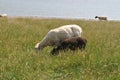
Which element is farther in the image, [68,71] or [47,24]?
[47,24]

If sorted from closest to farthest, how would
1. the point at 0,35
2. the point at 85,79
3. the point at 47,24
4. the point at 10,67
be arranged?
the point at 85,79, the point at 10,67, the point at 0,35, the point at 47,24

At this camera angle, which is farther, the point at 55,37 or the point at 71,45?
the point at 55,37

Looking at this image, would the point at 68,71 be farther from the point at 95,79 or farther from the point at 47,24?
the point at 47,24

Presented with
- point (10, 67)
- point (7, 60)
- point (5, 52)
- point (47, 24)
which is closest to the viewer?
point (10, 67)

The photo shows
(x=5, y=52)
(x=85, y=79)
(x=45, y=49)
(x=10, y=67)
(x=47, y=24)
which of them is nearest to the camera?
(x=85, y=79)

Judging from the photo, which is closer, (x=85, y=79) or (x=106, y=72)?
(x=85, y=79)

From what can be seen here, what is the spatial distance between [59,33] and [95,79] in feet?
15.3

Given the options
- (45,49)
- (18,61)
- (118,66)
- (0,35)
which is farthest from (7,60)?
(0,35)

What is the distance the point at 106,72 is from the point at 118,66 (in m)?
0.42

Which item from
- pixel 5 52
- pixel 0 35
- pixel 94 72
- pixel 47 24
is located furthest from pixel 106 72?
pixel 47 24

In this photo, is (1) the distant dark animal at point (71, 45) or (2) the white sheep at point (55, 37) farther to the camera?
(2) the white sheep at point (55, 37)

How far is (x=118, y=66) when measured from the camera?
7551mm

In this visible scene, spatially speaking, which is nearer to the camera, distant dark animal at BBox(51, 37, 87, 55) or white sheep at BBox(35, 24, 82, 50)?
distant dark animal at BBox(51, 37, 87, 55)

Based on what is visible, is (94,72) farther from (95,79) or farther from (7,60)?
(7,60)
